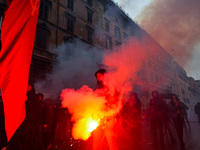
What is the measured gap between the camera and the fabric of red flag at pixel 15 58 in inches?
71.1

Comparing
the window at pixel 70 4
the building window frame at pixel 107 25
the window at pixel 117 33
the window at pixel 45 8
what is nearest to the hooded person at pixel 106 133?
the window at pixel 45 8

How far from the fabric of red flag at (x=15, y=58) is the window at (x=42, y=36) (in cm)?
942

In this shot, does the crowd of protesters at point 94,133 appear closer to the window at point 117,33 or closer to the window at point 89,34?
the window at point 89,34

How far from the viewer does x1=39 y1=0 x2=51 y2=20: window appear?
1171cm

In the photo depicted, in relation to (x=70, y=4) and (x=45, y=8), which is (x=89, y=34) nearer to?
(x=70, y=4)

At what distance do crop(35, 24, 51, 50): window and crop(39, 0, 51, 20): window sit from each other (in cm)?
107

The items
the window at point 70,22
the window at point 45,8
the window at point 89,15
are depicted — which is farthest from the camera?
the window at point 89,15

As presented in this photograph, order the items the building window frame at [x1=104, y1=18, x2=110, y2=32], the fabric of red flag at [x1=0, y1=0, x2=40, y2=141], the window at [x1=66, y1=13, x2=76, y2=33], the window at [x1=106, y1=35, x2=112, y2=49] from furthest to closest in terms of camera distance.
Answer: the building window frame at [x1=104, y1=18, x2=110, y2=32], the window at [x1=106, y1=35, x2=112, y2=49], the window at [x1=66, y1=13, x2=76, y2=33], the fabric of red flag at [x1=0, y1=0, x2=40, y2=141]

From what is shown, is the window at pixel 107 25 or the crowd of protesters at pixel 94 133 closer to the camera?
the crowd of protesters at pixel 94 133

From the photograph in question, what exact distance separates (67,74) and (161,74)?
810 inches

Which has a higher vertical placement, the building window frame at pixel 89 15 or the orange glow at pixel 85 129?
the building window frame at pixel 89 15

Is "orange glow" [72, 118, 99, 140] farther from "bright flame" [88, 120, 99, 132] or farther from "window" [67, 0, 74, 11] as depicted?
"window" [67, 0, 74, 11]

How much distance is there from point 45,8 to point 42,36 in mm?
2758

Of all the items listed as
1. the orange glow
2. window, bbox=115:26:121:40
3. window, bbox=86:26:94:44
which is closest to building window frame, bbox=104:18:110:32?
window, bbox=115:26:121:40
